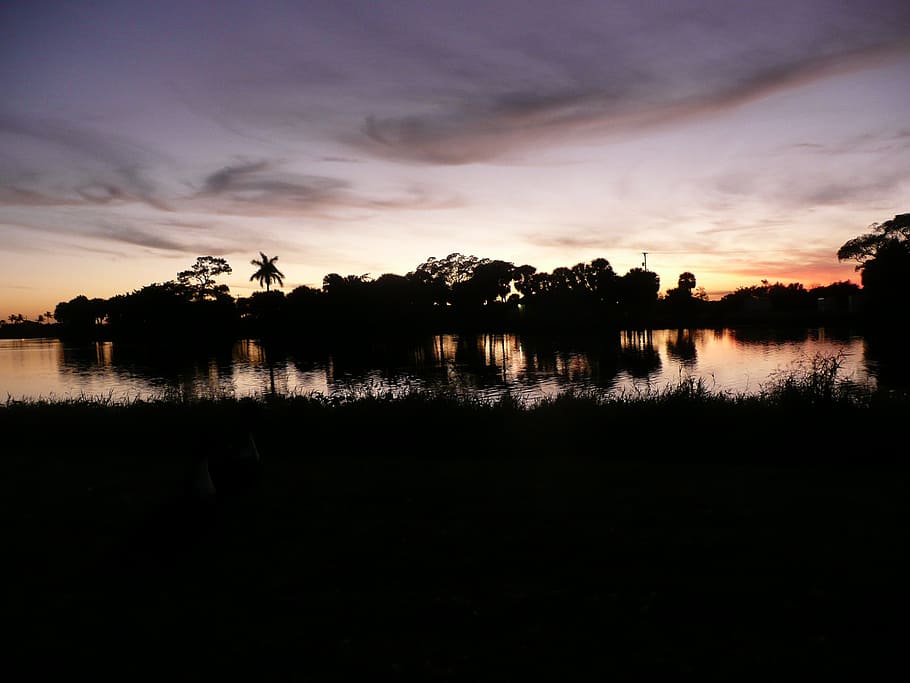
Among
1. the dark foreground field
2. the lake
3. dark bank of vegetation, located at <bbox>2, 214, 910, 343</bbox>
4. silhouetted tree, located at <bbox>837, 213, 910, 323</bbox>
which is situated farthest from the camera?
dark bank of vegetation, located at <bbox>2, 214, 910, 343</bbox>

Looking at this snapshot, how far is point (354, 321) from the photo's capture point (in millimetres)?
111125

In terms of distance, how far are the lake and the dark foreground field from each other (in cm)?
2472

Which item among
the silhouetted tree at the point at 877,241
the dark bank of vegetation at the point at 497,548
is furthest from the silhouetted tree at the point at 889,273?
the dark bank of vegetation at the point at 497,548

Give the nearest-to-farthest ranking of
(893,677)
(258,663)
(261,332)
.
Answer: (893,677), (258,663), (261,332)

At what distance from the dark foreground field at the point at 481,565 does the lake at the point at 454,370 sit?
2472 centimetres

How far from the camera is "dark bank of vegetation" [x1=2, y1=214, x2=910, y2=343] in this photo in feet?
322

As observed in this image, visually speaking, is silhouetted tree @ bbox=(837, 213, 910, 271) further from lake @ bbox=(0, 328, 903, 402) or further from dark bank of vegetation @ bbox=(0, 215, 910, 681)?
dark bank of vegetation @ bbox=(0, 215, 910, 681)

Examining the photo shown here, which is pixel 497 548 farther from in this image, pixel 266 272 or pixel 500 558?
pixel 266 272

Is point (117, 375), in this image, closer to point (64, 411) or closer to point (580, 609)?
point (64, 411)

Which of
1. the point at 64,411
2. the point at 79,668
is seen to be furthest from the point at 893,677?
the point at 64,411

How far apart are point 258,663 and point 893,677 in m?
4.76

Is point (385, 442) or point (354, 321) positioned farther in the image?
point (354, 321)

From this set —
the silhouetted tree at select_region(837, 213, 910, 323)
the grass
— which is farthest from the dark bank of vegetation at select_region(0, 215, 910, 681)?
the silhouetted tree at select_region(837, 213, 910, 323)

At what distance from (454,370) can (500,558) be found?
52.5m
